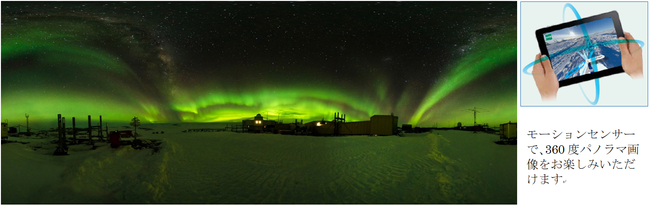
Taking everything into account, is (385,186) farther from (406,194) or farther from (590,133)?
(590,133)

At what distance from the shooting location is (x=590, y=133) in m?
7.38

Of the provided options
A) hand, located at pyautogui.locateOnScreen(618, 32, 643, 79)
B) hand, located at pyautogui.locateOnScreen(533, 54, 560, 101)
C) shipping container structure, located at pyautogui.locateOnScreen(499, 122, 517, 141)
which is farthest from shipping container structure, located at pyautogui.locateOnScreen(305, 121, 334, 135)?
hand, located at pyautogui.locateOnScreen(618, 32, 643, 79)

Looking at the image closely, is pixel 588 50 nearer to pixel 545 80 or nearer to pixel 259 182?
pixel 545 80

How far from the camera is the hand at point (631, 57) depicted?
6.81 meters

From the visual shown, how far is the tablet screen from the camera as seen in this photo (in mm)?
6457

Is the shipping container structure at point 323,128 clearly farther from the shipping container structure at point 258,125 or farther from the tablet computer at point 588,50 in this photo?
the tablet computer at point 588,50

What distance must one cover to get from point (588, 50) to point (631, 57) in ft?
5.24

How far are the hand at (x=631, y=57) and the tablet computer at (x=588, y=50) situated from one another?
0.20 m

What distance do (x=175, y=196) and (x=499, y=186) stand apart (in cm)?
1120

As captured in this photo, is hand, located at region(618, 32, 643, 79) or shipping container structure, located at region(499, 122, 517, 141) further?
shipping container structure, located at region(499, 122, 517, 141)

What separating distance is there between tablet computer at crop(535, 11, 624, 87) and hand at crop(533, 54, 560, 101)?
165 mm

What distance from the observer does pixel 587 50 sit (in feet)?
21.2

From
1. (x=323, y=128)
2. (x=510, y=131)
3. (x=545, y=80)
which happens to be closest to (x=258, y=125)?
(x=323, y=128)

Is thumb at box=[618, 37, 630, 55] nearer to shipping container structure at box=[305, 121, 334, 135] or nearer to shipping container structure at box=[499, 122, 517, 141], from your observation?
shipping container structure at box=[499, 122, 517, 141]
